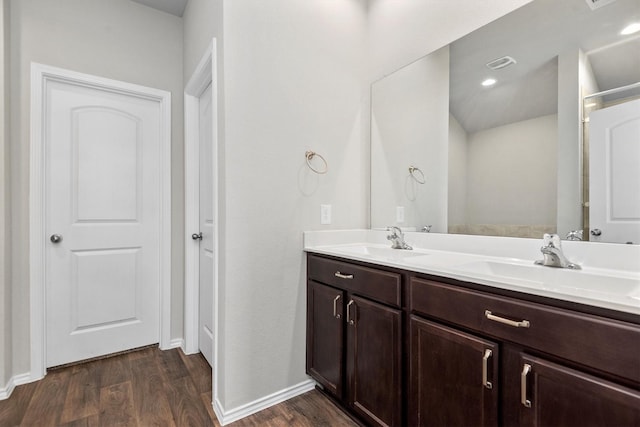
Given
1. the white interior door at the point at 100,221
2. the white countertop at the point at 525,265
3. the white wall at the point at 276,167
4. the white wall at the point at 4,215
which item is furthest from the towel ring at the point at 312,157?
the white wall at the point at 4,215

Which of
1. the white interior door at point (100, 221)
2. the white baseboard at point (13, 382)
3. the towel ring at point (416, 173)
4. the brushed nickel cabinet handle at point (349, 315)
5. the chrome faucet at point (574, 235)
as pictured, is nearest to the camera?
the chrome faucet at point (574, 235)

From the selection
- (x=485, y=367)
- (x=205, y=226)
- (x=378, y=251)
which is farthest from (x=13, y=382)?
(x=485, y=367)

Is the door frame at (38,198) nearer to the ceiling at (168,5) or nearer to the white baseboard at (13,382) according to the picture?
the white baseboard at (13,382)

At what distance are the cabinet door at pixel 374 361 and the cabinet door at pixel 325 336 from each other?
0.24 ft

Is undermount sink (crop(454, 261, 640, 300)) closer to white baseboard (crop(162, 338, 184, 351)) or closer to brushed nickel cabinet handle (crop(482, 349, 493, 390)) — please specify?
brushed nickel cabinet handle (crop(482, 349, 493, 390))

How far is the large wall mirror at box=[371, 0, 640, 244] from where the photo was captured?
114 cm

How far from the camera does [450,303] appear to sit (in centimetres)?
108

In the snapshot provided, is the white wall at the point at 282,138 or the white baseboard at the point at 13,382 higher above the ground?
the white wall at the point at 282,138

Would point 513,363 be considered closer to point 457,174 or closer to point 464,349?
point 464,349

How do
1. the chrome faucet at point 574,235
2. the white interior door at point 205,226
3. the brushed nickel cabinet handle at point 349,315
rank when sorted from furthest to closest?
the white interior door at point 205,226
the brushed nickel cabinet handle at point 349,315
the chrome faucet at point 574,235

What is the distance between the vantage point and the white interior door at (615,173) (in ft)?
3.61

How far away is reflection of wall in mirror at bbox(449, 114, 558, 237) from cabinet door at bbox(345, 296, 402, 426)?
0.69 metres

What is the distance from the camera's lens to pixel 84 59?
2152 mm

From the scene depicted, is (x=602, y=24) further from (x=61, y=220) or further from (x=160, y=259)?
(x=61, y=220)
